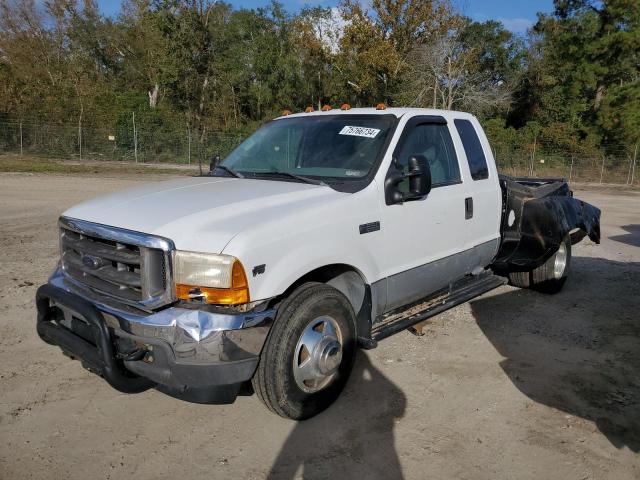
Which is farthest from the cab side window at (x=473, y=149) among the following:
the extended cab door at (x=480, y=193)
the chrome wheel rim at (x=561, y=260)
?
the chrome wheel rim at (x=561, y=260)

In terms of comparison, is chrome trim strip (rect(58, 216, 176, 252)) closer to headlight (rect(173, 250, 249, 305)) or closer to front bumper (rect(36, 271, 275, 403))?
headlight (rect(173, 250, 249, 305))

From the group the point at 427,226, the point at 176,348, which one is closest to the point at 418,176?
the point at 427,226

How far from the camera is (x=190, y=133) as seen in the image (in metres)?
31.3

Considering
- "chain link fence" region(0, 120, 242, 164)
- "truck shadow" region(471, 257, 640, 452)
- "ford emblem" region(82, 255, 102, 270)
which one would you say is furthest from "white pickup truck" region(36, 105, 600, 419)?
"chain link fence" region(0, 120, 242, 164)

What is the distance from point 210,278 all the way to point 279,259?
43 cm

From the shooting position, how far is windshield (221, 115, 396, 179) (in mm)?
4141

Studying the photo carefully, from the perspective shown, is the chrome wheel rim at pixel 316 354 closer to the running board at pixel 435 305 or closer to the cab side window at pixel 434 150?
the running board at pixel 435 305

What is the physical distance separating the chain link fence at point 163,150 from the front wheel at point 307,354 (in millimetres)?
27295

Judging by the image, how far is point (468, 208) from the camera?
4.85 m

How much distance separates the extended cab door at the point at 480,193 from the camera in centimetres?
495

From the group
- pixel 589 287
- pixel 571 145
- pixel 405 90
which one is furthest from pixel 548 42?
pixel 589 287

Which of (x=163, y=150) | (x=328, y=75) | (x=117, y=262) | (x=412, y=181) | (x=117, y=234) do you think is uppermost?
(x=328, y=75)

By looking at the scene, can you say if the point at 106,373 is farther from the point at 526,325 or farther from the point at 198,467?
the point at 526,325

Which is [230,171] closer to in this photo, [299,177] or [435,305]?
[299,177]
